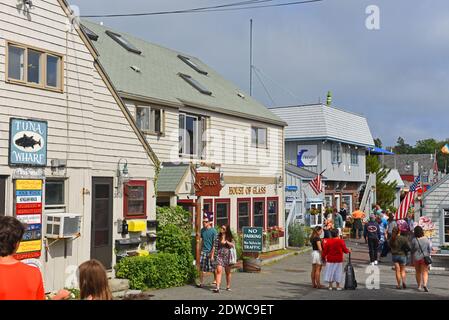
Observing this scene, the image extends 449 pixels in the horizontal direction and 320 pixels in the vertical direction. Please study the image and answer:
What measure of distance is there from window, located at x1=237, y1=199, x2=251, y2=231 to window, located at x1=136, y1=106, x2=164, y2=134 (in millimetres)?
5186

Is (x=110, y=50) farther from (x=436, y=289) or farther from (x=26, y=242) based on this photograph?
(x=436, y=289)

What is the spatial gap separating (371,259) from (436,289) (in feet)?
17.8

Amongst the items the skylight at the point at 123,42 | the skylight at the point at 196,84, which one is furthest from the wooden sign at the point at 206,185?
the skylight at the point at 123,42

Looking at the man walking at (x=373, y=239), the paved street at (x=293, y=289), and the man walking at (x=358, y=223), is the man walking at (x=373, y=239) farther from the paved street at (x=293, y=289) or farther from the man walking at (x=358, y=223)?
the man walking at (x=358, y=223)

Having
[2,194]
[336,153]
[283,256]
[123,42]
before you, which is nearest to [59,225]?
[2,194]

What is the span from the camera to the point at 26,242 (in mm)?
11516

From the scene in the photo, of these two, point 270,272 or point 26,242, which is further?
point 270,272

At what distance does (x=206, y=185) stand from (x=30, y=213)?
5.34 metres

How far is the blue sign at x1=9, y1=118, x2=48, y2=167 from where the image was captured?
11352 millimetres

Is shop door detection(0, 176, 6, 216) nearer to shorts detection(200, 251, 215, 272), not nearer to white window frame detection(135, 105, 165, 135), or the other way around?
shorts detection(200, 251, 215, 272)
